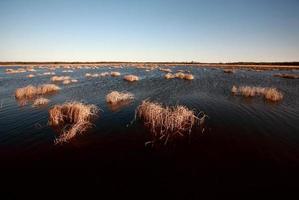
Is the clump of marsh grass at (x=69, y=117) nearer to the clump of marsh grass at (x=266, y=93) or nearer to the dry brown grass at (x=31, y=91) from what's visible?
the dry brown grass at (x=31, y=91)

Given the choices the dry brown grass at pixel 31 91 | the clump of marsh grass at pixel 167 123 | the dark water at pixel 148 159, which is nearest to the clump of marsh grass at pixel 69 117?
the dark water at pixel 148 159

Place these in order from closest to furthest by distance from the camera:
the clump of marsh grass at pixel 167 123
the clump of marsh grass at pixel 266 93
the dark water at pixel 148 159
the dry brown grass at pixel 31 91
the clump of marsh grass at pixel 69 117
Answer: the dark water at pixel 148 159
the clump of marsh grass at pixel 167 123
the clump of marsh grass at pixel 69 117
the clump of marsh grass at pixel 266 93
the dry brown grass at pixel 31 91

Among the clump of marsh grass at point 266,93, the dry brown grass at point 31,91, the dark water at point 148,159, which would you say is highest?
the clump of marsh grass at point 266,93

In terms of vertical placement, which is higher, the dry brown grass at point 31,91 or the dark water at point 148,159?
the dark water at point 148,159

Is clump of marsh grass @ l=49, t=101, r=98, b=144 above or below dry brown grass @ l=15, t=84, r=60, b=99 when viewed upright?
above

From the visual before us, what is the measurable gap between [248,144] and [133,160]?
16.1 ft

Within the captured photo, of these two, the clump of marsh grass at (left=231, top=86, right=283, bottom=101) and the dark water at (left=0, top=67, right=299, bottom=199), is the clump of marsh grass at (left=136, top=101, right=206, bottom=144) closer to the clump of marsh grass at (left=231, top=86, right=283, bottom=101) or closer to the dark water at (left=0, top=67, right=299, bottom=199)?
the dark water at (left=0, top=67, right=299, bottom=199)

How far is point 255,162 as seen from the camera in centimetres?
698

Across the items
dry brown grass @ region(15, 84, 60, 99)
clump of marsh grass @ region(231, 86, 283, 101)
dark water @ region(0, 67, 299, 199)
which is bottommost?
dry brown grass @ region(15, 84, 60, 99)

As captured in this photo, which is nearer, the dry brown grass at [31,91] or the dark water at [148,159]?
the dark water at [148,159]

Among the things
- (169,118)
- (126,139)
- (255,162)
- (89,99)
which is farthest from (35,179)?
(89,99)

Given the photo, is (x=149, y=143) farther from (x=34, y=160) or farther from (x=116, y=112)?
(x=116, y=112)

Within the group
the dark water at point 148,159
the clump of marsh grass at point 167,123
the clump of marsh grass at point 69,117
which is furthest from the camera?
the clump of marsh grass at point 69,117

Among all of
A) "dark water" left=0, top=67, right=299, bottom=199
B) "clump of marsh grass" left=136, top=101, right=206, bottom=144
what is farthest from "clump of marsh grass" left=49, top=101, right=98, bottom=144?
"clump of marsh grass" left=136, top=101, right=206, bottom=144
